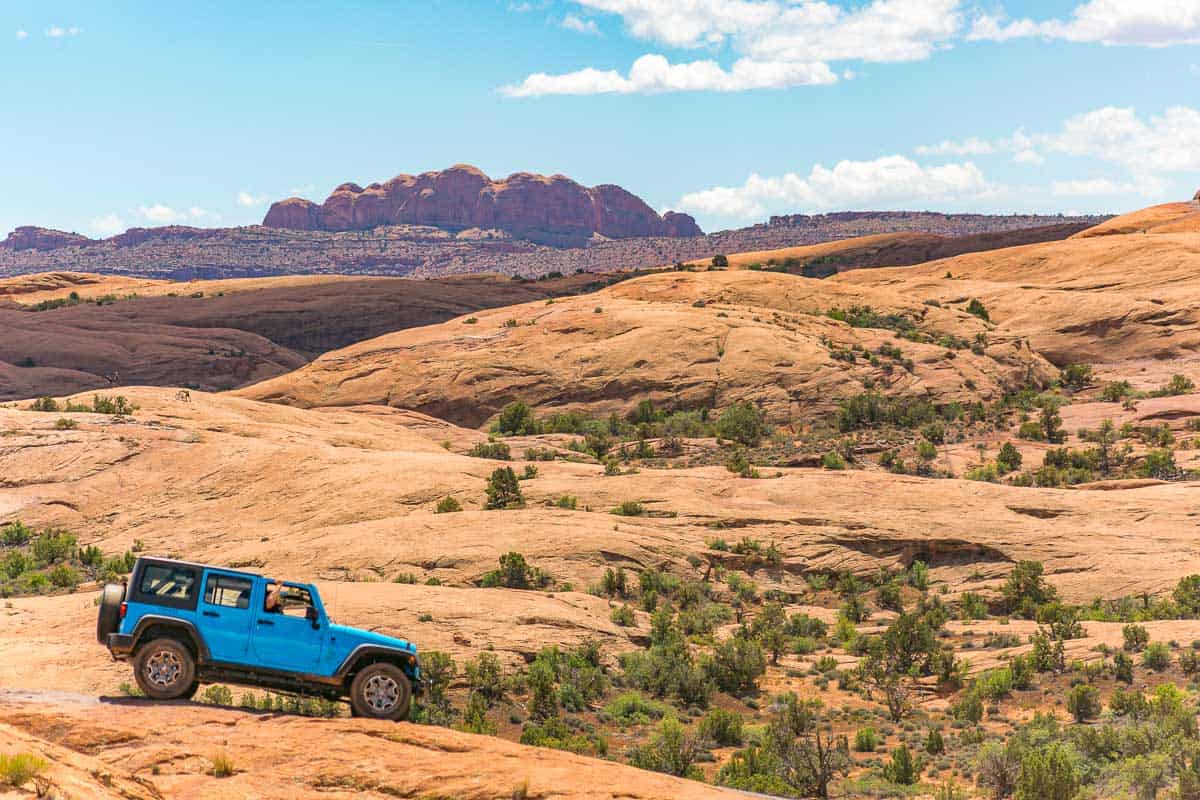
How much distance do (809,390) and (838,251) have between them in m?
65.1

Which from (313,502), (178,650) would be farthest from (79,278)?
(178,650)

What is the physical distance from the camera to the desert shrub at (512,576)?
22516 millimetres

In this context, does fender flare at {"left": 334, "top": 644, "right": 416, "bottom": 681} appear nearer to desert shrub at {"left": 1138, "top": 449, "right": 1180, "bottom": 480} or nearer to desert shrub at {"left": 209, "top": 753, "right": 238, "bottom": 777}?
desert shrub at {"left": 209, "top": 753, "right": 238, "bottom": 777}

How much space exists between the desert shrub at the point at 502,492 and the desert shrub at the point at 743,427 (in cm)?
1676

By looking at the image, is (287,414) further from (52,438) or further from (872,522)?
(872,522)

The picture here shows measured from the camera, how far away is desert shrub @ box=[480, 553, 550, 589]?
73.9ft

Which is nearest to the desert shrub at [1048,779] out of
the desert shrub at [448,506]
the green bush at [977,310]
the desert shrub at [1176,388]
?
the desert shrub at [448,506]

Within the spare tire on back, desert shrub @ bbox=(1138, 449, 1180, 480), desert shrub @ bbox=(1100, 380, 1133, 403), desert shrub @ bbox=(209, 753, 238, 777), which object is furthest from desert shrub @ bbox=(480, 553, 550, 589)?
desert shrub @ bbox=(1100, 380, 1133, 403)

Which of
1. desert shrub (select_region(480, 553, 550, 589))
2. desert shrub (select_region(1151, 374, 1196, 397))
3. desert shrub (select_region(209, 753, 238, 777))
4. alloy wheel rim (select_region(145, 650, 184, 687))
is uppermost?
desert shrub (select_region(1151, 374, 1196, 397))

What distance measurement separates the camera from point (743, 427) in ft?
143

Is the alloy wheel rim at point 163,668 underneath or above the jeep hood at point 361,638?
underneath

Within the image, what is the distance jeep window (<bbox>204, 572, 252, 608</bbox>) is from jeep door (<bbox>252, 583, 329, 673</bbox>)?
7.6 inches

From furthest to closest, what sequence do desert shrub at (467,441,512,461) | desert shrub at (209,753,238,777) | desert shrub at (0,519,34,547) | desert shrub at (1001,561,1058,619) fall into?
desert shrub at (467,441,512,461) < desert shrub at (0,519,34,547) < desert shrub at (1001,561,1058,619) < desert shrub at (209,753,238,777)

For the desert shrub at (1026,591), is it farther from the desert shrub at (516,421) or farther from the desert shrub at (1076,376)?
the desert shrub at (1076,376)
